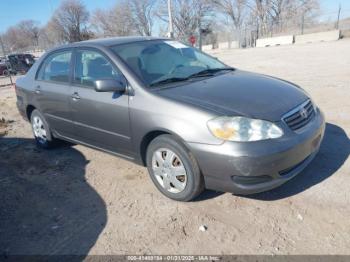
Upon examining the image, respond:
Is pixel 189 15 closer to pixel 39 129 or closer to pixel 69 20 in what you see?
pixel 69 20

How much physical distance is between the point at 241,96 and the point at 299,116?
0.60 metres

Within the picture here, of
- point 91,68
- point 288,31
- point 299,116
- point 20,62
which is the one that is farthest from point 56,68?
point 288,31

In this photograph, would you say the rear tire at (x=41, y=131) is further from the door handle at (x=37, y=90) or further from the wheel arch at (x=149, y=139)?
the wheel arch at (x=149, y=139)

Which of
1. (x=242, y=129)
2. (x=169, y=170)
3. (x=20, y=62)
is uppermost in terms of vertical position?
(x=242, y=129)

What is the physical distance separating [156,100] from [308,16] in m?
→ 54.0

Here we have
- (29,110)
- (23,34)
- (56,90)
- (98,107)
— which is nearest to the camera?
(98,107)

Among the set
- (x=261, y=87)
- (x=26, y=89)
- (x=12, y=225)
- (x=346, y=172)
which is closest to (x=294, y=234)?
(x=346, y=172)

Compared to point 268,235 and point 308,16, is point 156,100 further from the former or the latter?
point 308,16

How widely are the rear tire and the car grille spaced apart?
3701 millimetres

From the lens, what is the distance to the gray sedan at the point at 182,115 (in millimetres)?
3002

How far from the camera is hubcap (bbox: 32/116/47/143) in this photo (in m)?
5.46

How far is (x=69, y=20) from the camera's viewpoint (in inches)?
2192

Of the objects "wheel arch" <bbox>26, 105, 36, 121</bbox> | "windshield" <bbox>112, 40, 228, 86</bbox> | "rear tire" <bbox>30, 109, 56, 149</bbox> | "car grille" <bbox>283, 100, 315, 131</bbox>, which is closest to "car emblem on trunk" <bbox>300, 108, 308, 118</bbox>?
"car grille" <bbox>283, 100, 315, 131</bbox>

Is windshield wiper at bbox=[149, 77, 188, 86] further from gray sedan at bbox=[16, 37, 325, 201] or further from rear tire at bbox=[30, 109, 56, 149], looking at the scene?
rear tire at bbox=[30, 109, 56, 149]
